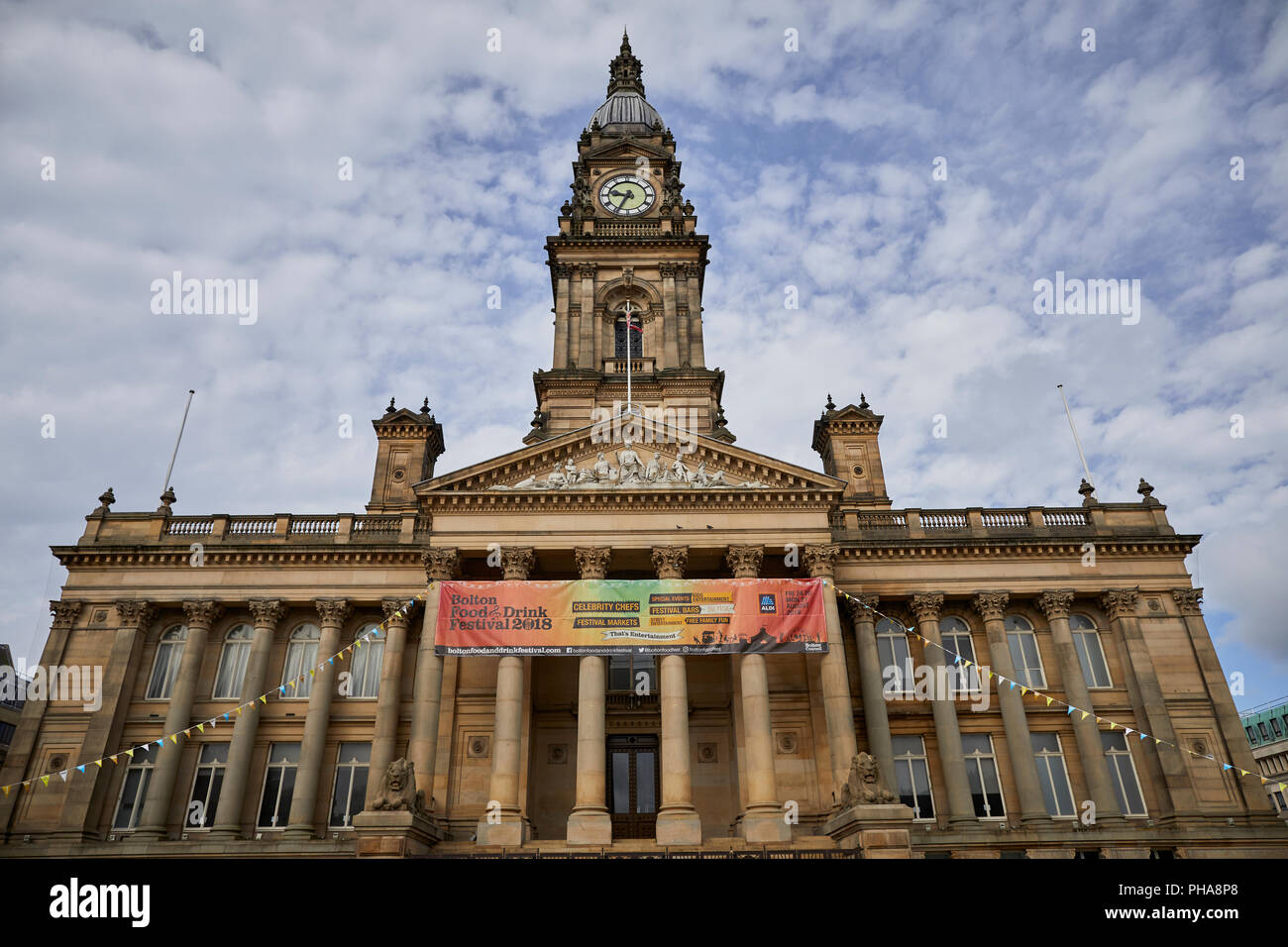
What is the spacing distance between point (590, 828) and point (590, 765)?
6.56 feet

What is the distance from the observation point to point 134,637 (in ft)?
108

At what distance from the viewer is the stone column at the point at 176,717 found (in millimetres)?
29703

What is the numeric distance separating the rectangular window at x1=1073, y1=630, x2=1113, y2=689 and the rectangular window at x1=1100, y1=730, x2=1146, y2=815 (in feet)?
6.57

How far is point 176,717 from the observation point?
1233 inches

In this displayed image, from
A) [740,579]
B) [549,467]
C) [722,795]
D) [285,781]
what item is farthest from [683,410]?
[285,781]

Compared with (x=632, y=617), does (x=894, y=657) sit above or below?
above

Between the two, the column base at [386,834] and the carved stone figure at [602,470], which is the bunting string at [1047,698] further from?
the column base at [386,834]

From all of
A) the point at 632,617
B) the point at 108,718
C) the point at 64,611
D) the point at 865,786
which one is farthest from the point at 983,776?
the point at 64,611

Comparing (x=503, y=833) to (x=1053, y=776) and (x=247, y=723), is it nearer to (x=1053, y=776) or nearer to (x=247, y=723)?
(x=247, y=723)

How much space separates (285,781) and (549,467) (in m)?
15.6

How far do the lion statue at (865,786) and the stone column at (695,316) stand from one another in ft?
79.1

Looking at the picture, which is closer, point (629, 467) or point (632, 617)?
point (632, 617)

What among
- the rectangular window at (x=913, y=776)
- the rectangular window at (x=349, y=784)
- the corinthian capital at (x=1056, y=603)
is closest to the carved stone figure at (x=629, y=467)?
the rectangular window at (x=913, y=776)
